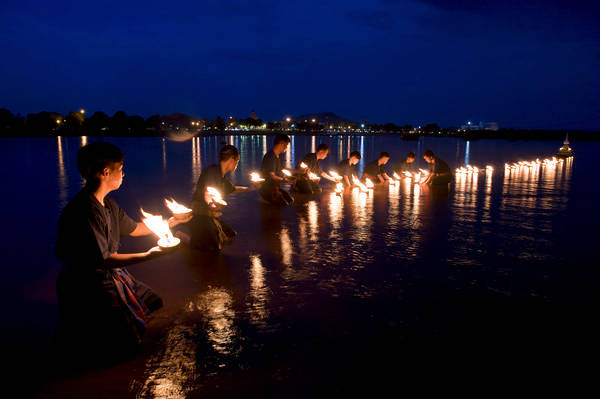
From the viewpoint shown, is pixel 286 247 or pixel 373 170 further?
pixel 373 170

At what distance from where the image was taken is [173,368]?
11.2ft

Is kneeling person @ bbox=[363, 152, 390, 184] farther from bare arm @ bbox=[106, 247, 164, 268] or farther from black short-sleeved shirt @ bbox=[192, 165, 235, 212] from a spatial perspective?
bare arm @ bbox=[106, 247, 164, 268]

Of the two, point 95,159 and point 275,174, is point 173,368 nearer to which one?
point 95,159

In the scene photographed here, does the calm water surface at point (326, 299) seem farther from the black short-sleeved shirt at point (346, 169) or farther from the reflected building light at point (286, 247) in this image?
the black short-sleeved shirt at point (346, 169)

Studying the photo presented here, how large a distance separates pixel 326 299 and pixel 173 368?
6.41 ft

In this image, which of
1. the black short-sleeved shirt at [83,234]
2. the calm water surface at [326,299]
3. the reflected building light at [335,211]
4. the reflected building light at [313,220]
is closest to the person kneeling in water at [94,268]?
the black short-sleeved shirt at [83,234]

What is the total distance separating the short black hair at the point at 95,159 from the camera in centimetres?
338

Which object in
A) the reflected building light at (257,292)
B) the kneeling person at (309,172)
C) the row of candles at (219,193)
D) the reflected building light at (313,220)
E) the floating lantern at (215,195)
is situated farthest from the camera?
the kneeling person at (309,172)

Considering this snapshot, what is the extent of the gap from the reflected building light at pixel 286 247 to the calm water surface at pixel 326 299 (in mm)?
38

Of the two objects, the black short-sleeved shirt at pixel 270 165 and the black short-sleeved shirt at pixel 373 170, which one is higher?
the black short-sleeved shirt at pixel 270 165

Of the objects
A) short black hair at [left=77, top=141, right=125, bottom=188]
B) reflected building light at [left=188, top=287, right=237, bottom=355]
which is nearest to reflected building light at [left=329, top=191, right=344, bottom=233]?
reflected building light at [left=188, top=287, right=237, bottom=355]

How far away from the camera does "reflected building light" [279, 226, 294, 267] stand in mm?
6176

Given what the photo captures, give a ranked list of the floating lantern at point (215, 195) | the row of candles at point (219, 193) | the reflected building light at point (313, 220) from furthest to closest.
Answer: the reflected building light at point (313, 220)
the floating lantern at point (215, 195)
the row of candles at point (219, 193)

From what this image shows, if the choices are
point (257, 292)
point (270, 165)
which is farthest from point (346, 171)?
point (257, 292)
